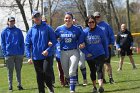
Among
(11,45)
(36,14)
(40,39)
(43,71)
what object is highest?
(36,14)

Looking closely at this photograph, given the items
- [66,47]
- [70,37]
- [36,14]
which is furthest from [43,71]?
[36,14]

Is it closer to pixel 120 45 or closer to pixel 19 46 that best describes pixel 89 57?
pixel 19 46

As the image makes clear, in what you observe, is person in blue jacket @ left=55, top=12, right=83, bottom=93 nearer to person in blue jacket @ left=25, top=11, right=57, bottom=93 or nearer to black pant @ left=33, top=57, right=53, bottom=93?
person in blue jacket @ left=25, top=11, right=57, bottom=93

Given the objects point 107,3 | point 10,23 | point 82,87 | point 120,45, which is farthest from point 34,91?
point 107,3

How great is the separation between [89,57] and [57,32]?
108 cm

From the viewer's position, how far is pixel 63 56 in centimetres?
1069

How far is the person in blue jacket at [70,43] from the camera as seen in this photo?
34.5 ft

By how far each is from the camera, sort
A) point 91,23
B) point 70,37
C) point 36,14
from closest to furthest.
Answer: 1. point 36,14
2. point 70,37
3. point 91,23

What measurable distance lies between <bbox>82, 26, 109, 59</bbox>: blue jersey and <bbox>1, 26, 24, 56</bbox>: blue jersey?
2696 millimetres

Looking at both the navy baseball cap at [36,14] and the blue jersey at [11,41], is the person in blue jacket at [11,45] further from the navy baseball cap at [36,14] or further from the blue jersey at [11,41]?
the navy baseball cap at [36,14]

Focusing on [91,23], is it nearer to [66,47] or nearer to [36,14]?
[66,47]

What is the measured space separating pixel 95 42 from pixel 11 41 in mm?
3097

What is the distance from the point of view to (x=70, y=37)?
10.6 metres

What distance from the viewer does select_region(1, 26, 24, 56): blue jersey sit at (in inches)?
501
